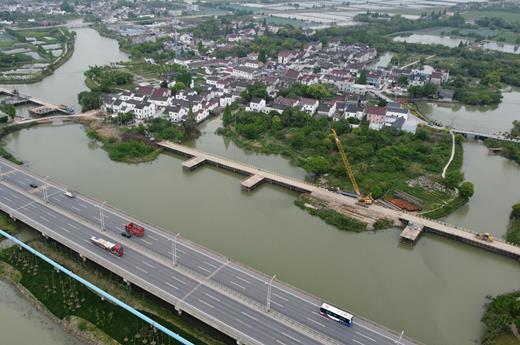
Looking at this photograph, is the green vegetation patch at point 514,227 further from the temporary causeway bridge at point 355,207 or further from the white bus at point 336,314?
the white bus at point 336,314

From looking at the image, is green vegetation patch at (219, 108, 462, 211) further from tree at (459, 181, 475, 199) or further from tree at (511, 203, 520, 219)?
tree at (511, 203, 520, 219)

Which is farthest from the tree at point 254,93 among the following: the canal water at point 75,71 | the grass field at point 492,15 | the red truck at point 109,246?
the grass field at point 492,15

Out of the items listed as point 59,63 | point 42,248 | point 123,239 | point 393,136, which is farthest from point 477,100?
point 59,63

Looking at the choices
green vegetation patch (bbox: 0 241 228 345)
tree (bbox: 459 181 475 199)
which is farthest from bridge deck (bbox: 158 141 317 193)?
green vegetation patch (bbox: 0 241 228 345)

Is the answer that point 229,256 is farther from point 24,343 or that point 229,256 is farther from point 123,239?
point 24,343

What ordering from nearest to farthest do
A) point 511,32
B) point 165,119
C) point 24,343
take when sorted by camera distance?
1. point 24,343
2. point 165,119
3. point 511,32

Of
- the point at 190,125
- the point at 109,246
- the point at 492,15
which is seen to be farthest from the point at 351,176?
the point at 492,15

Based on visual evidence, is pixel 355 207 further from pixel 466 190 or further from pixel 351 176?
pixel 466 190
